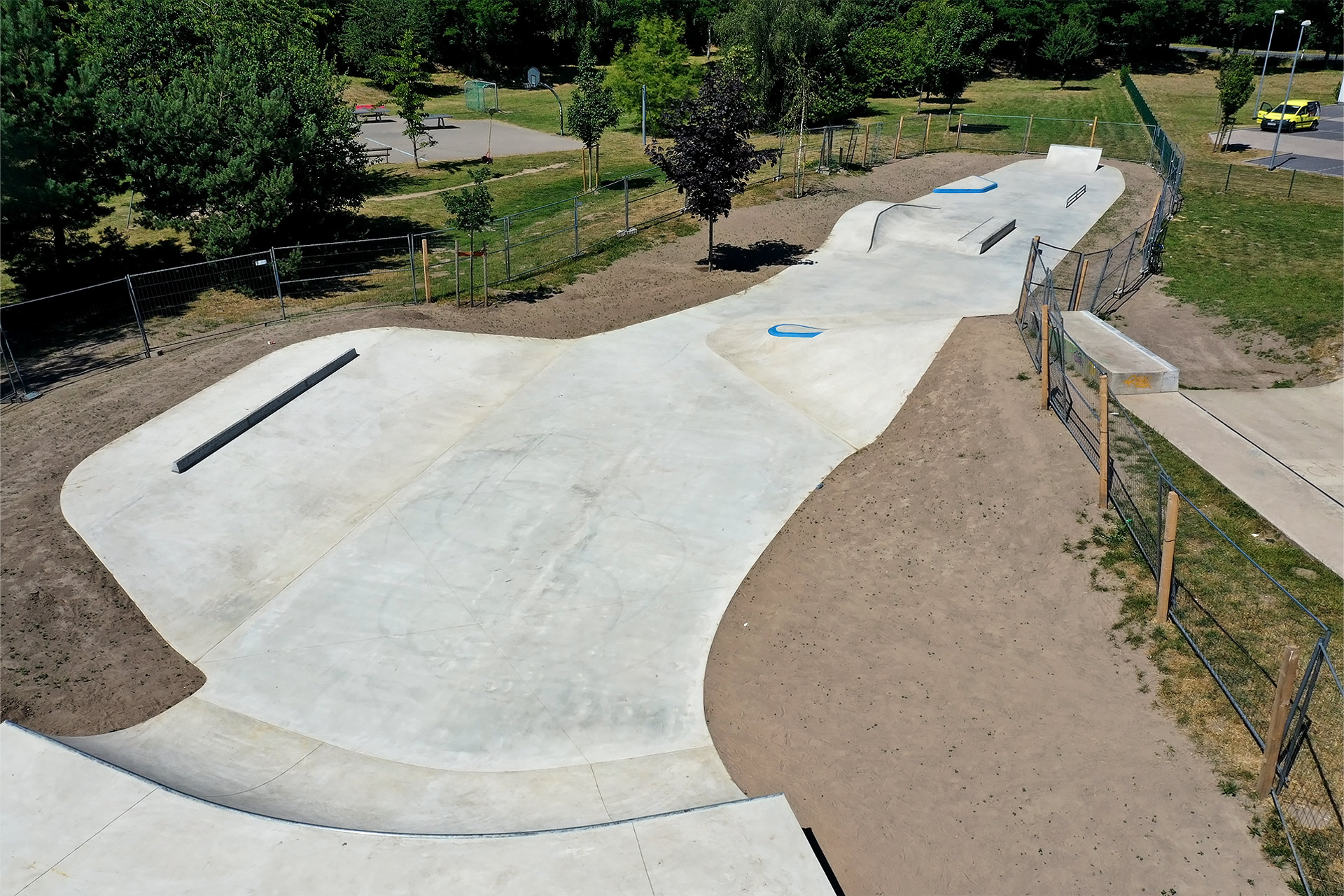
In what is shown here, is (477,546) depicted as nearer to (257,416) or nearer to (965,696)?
(257,416)

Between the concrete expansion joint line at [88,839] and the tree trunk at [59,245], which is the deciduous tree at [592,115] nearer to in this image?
the tree trunk at [59,245]

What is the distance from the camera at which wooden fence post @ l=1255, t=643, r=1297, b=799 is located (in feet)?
31.1

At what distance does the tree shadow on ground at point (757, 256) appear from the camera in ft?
94.7

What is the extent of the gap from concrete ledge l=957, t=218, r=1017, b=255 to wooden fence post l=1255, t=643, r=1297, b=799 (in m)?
22.0

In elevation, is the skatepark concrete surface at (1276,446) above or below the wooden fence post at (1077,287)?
below

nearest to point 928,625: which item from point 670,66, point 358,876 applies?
point 358,876

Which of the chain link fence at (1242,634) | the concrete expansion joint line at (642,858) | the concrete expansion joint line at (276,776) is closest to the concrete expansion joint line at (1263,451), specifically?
the chain link fence at (1242,634)

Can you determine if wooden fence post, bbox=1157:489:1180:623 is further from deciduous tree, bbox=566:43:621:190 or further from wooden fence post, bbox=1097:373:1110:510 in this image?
deciduous tree, bbox=566:43:621:190

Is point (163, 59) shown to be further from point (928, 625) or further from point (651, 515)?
point (928, 625)

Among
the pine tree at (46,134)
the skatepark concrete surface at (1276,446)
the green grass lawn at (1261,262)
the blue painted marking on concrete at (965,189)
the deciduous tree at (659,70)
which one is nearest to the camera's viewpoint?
the skatepark concrete surface at (1276,446)

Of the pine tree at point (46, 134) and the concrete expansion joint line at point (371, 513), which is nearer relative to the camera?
the concrete expansion joint line at point (371, 513)

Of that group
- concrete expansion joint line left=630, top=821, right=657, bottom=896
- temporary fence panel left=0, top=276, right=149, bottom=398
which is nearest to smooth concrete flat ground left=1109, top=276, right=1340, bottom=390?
concrete expansion joint line left=630, top=821, right=657, bottom=896

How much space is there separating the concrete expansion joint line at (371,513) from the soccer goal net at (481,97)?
1897 inches

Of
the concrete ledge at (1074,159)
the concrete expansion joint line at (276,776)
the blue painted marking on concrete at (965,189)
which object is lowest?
the concrete expansion joint line at (276,776)
